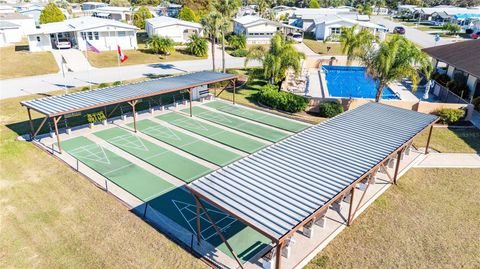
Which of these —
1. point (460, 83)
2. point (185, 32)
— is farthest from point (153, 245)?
point (185, 32)

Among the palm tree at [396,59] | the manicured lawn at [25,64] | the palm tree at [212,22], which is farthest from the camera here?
the manicured lawn at [25,64]

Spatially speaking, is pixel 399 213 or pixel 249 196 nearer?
pixel 249 196

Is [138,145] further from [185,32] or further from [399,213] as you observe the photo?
[185,32]

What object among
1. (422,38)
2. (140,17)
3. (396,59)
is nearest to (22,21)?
(140,17)

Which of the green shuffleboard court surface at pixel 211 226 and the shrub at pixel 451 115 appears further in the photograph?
the shrub at pixel 451 115

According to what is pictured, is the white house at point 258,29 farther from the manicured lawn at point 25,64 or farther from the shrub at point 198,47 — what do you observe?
the manicured lawn at point 25,64

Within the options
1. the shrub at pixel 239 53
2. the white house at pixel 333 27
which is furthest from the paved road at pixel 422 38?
the shrub at pixel 239 53
